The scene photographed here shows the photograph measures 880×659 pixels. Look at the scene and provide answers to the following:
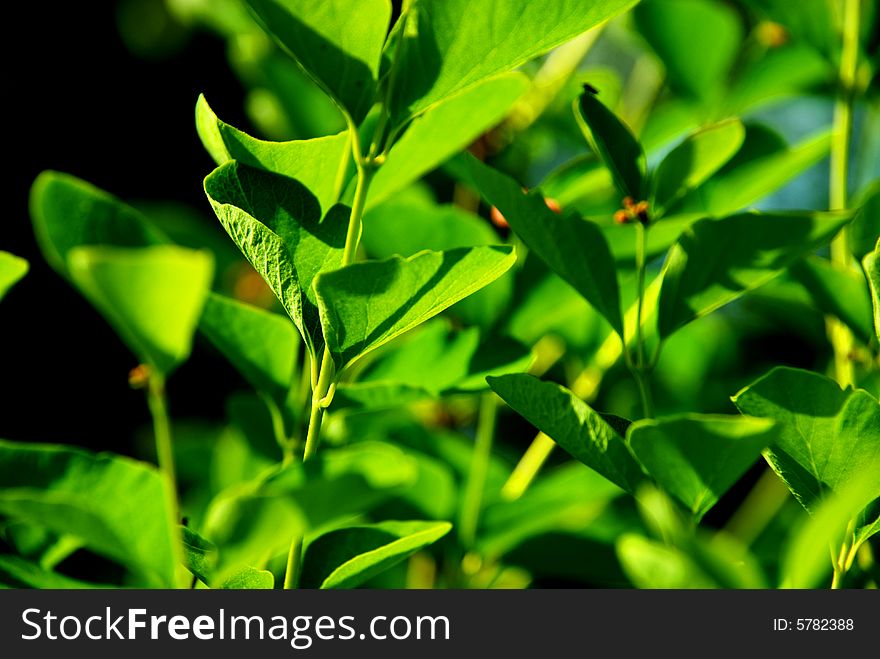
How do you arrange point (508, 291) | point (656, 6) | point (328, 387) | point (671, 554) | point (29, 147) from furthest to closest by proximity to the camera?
1. point (29, 147)
2. point (656, 6)
3. point (508, 291)
4. point (328, 387)
5. point (671, 554)

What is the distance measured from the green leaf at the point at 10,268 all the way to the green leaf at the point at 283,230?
0.30ft

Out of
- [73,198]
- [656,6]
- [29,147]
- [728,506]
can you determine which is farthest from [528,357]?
[29,147]

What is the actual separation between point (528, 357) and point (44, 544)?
0.89 ft

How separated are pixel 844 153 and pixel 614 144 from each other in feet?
0.70

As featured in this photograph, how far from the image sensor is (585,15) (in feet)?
1.23

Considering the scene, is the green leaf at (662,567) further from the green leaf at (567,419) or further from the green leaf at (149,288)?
the green leaf at (149,288)

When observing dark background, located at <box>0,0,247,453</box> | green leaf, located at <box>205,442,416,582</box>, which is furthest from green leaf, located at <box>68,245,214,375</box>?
dark background, located at <box>0,0,247,453</box>

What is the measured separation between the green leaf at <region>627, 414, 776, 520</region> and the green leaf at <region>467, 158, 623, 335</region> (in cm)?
9

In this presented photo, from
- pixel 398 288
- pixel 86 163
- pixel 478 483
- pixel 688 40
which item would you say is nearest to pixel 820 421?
pixel 398 288

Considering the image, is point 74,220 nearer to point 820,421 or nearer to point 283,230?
point 283,230

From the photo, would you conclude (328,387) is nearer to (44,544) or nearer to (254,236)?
(254,236)

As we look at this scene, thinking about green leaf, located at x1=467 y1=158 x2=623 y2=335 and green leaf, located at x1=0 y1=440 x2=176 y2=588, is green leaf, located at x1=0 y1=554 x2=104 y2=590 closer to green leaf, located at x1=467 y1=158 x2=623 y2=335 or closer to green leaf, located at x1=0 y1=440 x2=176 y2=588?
green leaf, located at x1=0 y1=440 x2=176 y2=588

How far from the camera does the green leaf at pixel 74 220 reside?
17.1 inches

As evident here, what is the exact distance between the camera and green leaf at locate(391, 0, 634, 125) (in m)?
0.37
